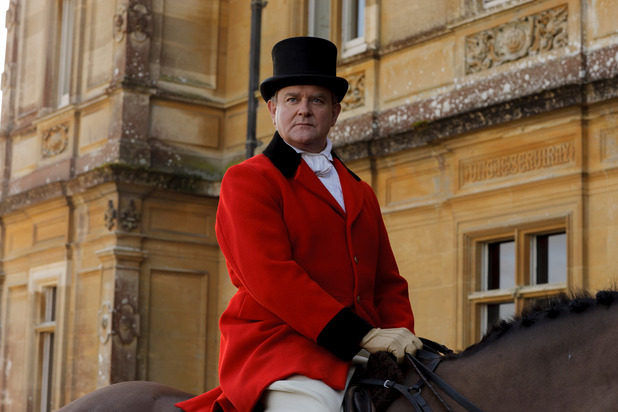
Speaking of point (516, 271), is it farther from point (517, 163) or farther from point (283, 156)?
point (283, 156)

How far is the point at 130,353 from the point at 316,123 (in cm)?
900

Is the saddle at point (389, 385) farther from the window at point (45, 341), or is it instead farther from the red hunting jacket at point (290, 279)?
the window at point (45, 341)

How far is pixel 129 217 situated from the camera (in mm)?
12383

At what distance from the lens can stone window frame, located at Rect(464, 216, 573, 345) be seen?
894 cm

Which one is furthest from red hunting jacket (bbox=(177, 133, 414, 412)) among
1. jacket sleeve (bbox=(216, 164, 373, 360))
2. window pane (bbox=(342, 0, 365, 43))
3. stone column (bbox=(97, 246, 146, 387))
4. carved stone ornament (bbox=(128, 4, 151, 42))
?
carved stone ornament (bbox=(128, 4, 151, 42))

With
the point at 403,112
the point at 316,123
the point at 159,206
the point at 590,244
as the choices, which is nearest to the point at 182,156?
the point at 159,206

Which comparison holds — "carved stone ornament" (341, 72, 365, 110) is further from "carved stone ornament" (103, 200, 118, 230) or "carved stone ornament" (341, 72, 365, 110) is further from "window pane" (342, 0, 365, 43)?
"carved stone ornament" (103, 200, 118, 230)

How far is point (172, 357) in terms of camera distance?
12.7 meters

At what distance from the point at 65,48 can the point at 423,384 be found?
480 inches

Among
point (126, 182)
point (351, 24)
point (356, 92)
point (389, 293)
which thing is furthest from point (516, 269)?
point (389, 293)

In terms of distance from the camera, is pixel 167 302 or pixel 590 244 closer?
pixel 590 244

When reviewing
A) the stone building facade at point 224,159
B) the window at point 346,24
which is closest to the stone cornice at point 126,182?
the stone building facade at point 224,159

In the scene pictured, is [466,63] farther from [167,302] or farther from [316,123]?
[316,123]

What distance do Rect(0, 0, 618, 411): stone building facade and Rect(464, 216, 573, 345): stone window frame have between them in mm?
19
